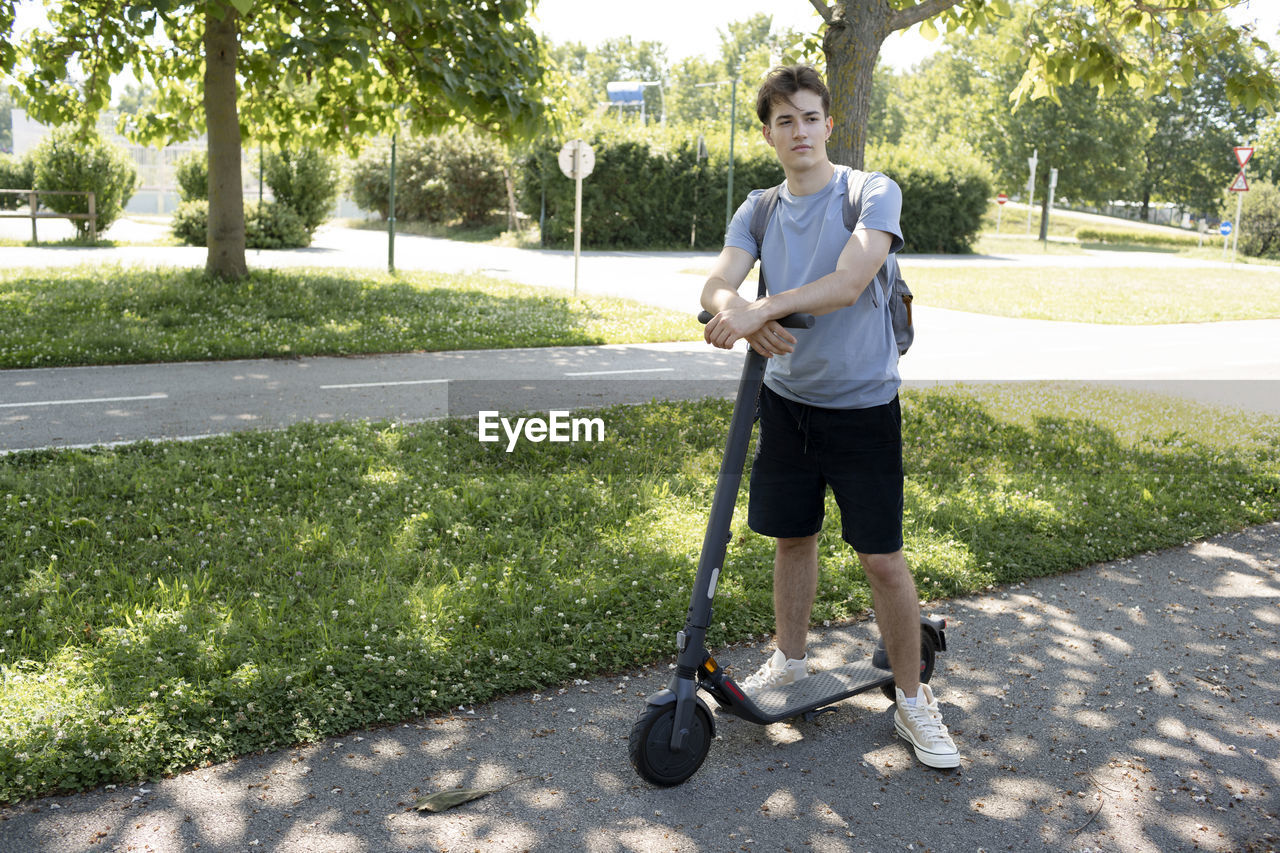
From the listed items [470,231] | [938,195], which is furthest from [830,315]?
[938,195]

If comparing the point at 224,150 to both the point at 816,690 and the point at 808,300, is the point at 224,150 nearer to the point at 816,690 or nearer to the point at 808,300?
the point at 816,690

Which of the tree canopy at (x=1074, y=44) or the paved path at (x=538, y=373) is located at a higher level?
the tree canopy at (x=1074, y=44)

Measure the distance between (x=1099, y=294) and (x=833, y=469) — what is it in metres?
19.1

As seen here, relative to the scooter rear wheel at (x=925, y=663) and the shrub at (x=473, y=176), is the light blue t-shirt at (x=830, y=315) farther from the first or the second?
the shrub at (x=473, y=176)

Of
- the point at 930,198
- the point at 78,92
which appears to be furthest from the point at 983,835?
the point at 930,198

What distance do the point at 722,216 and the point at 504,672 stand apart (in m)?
29.7

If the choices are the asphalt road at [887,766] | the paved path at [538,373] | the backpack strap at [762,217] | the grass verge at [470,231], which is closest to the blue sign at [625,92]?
the grass verge at [470,231]

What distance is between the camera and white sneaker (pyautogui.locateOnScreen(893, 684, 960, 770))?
130 inches

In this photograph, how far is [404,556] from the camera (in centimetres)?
480

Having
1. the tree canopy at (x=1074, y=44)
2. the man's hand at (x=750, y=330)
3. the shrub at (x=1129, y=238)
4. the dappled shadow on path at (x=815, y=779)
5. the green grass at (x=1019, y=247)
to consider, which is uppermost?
the tree canopy at (x=1074, y=44)

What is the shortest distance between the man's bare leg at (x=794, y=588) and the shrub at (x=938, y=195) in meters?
→ 32.2

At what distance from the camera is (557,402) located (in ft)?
27.3

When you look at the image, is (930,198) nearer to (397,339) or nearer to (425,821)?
(397,339)

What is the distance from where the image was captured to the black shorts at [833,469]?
325cm
